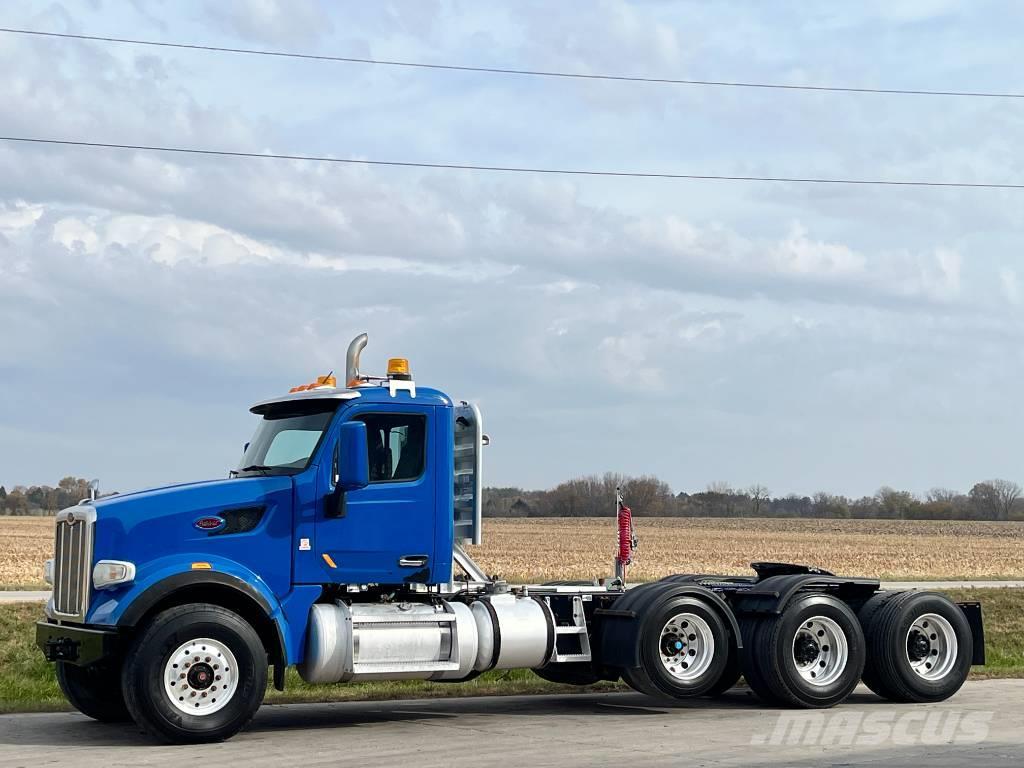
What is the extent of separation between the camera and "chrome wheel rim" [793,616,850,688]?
46.4 ft

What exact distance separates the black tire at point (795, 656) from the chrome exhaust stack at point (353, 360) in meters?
4.79

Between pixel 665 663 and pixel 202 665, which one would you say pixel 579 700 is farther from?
pixel 202 665

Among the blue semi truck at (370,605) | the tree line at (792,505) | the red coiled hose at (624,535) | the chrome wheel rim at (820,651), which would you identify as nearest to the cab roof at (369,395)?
the blue semi truck at (370,605)

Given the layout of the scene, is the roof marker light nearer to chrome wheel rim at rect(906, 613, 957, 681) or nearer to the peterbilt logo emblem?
the peterbilt logo emblem

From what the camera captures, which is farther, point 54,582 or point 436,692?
point 436,692

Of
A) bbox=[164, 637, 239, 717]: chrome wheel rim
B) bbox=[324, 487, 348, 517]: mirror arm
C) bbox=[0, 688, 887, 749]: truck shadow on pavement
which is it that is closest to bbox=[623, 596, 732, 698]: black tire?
bbox=[0, 688, 887, 749]: truck shadow on pavement

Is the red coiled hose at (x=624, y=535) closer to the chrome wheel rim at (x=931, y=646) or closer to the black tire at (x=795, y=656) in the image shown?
the chrome wheel rim at (x=931, y=646)

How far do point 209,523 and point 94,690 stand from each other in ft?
7.35

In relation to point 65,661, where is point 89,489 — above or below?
above

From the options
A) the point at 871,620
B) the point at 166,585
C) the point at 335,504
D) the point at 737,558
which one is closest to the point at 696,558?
the point at 737,558

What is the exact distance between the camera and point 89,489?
12977 millimetres

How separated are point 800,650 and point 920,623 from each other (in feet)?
5.34

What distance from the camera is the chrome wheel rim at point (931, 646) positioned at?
14773 millimetres

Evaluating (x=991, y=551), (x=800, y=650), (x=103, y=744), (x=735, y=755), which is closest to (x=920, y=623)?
(x=800, y=650)
